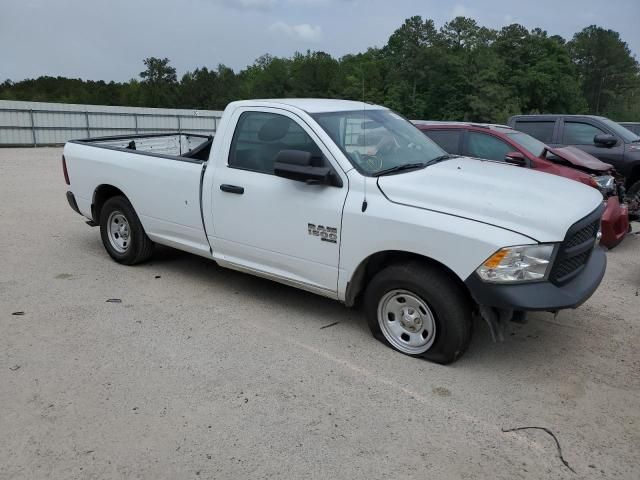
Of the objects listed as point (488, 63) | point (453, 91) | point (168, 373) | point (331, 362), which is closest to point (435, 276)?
point (331, 362)

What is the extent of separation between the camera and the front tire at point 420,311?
3678mm

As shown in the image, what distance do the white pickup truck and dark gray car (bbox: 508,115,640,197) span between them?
5.30m

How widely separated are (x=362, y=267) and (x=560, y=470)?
185 centimetres

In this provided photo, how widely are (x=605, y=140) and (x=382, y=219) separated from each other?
6.69 meters

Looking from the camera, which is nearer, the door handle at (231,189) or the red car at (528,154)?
the door handle at (231,189)

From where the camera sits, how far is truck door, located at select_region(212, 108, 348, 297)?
4.14m

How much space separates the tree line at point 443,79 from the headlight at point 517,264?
139 feet

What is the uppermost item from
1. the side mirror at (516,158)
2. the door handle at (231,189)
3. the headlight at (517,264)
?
the side mirror at (516,158)

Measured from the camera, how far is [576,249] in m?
3.63

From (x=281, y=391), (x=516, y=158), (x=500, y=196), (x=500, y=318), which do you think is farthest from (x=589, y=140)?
(x=281, y=391)

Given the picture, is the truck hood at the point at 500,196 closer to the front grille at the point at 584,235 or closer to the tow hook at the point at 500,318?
the front grille at the point at 584,235

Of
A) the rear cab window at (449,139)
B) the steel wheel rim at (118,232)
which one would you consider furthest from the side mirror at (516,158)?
the steel wheel rim at (118,232)

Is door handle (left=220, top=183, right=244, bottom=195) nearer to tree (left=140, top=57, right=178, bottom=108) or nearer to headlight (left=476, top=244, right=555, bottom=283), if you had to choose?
headlight (left=476, top=244, right=555, bottom=283)

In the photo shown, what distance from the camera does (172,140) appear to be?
7.33 meters
